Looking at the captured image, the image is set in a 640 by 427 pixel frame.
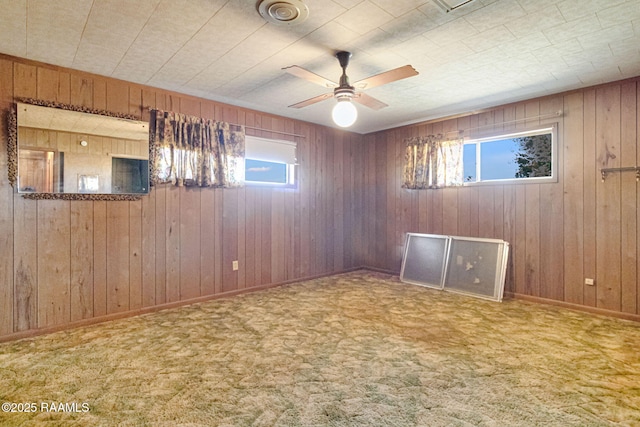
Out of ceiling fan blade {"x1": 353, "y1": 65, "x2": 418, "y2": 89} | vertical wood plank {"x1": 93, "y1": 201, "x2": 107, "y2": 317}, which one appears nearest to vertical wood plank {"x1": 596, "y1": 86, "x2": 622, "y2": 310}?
ceiling fan blade {"x1": 353, "y1": 65, "x2": 418, "y2": 89}

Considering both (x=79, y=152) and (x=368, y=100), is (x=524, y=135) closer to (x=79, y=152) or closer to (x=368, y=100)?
(x=368, y=100)

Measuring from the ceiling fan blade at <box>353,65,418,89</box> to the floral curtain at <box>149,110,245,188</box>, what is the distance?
1.99 m

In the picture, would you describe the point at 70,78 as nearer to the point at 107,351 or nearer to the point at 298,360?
the point at 107,351

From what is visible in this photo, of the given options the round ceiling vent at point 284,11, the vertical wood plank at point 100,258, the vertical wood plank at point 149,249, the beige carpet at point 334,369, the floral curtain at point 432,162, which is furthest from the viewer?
the floral curtain at point 432,162

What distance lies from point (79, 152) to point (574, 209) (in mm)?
5226

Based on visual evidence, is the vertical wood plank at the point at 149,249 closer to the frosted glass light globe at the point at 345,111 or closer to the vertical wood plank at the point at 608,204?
the frosted glass light globe at the point at 345,111

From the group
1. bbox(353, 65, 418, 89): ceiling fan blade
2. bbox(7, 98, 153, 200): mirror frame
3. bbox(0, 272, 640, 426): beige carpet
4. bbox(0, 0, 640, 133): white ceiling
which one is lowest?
bbox(0, 272, 640, 426): beige carpet

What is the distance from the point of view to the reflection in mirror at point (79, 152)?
2836 mm

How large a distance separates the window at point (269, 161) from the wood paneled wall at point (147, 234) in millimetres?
154

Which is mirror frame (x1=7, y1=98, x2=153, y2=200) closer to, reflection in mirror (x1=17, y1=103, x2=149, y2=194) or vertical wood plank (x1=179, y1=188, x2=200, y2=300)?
reflection in mirror (x1=17, y1=103, x2=149, y2=194)

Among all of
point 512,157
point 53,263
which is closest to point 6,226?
point 53,263

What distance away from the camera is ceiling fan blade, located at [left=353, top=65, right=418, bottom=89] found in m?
2.31

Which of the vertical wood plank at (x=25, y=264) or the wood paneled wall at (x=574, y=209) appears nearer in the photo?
the vertical wood plank at (x=25, y=264)

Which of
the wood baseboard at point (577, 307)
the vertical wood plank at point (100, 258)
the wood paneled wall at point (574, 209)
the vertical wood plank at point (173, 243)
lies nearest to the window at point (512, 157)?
the wood paneled wall at point (574, 209)
